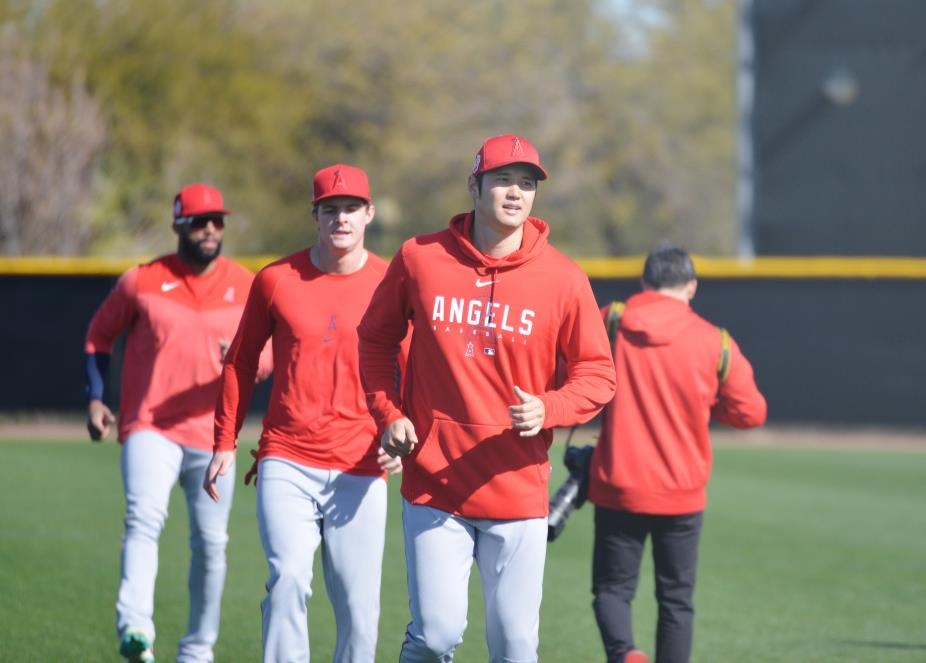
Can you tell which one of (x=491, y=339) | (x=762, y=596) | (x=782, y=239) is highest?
(x=782, y=239)

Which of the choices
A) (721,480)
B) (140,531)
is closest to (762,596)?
(140,531)

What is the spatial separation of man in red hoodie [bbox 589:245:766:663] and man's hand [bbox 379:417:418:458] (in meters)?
1.82

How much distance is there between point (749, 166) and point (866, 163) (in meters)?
1.85

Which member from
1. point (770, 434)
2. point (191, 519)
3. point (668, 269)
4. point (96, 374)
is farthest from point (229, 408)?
point (770, 434)

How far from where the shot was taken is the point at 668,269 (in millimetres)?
7051

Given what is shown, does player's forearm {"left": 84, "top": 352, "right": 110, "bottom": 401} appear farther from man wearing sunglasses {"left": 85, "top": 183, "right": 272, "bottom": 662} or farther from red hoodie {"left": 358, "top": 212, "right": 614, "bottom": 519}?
red hoodie {"left": 358, "top": 212, "right": 614, "bottom": 519}

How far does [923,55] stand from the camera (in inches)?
910

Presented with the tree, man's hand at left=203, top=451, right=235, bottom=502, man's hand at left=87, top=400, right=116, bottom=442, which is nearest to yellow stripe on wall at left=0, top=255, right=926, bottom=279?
the tree

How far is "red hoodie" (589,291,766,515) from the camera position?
6.87 m

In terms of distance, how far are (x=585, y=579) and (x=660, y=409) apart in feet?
12.4

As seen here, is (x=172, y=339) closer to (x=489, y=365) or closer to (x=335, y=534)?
(x=335, y=534)

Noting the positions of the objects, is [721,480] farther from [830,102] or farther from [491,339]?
[491,339]

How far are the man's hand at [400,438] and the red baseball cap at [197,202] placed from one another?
2.37m

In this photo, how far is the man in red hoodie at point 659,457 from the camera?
22.6 ft
